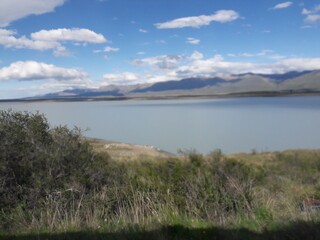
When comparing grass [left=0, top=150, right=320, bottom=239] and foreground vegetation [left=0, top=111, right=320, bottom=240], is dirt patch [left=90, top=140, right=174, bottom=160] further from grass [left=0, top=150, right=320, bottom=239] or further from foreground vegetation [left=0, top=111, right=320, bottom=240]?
grass [left=0, top=150, right=320, bottom=239]

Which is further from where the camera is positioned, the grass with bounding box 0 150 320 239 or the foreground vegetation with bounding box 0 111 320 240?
the foreground vegetation with bounding box 0 111 320 240

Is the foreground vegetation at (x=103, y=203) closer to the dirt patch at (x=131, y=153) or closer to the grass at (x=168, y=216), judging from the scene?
the grass at (x=168, y=216)

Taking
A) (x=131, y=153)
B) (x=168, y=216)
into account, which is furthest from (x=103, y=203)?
(x=131, y=153)

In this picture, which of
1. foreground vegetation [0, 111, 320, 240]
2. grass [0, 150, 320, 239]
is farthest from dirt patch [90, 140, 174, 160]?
grass [0, 150, 320, 239]

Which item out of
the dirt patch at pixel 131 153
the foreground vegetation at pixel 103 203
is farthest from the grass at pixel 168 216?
the dirt patch at pixel 131 153

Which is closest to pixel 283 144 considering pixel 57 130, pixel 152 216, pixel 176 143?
pixel 176 143

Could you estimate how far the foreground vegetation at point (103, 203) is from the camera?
400 cm

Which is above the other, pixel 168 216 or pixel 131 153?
pixel 168 216

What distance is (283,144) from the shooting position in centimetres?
3847

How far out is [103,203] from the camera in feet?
17.4

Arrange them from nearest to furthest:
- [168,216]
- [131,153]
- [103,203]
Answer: [168,216]
[103,203]
[131,153]

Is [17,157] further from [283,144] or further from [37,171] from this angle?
[283,144]

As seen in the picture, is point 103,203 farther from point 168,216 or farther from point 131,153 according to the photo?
point 131,153

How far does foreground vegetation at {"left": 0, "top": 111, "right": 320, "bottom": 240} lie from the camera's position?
157 inches
